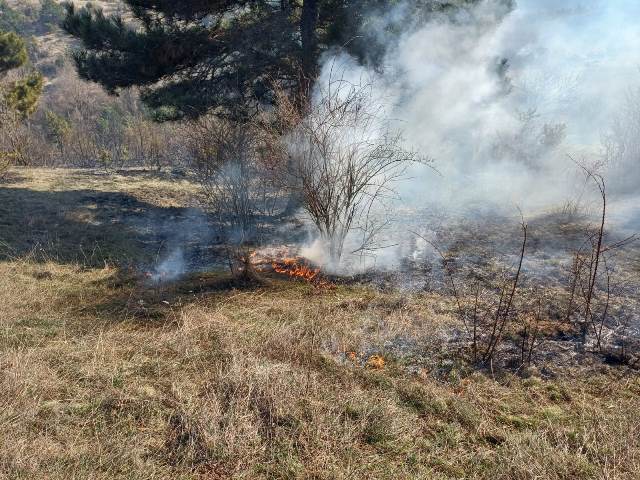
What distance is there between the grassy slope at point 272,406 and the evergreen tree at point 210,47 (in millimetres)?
5593

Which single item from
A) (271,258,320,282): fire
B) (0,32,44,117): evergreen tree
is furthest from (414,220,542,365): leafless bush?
(0,32,44,117): evergreen tree

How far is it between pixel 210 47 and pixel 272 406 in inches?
335

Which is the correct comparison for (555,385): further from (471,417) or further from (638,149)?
(638,149)

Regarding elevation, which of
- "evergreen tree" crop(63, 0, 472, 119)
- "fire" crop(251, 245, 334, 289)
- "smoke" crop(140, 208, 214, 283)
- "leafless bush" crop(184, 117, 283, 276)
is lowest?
"smoke" crop(140, 208, 214, 283)

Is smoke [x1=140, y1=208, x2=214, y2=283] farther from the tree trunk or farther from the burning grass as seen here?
the tree trunk

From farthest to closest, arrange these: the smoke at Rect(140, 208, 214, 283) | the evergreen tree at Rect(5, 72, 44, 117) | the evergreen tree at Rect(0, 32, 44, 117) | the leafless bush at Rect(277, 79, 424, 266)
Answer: the evergreen tree at Rect(0, 32, 44, 117) < the evergreen tree at Rect(5, 72, 44, 117) < the smoke at Rect(140, 208, 214, 283) < the leafless bush at Rect(277, 79, 424, 266)

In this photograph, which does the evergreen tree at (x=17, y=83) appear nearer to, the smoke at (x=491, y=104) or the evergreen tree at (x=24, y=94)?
the evergreen tree at (x=24, y=94)

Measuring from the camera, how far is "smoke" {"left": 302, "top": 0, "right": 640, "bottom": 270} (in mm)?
11039

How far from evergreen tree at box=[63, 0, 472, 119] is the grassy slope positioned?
5.59 metres

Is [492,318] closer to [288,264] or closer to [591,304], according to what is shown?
[591,304]

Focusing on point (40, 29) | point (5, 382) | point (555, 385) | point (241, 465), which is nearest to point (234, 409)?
point (241, 465)

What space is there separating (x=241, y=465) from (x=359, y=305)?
2.88 m

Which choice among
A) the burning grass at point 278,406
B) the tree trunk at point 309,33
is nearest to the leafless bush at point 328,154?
the burning grass at point 278,406

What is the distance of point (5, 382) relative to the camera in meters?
3.36
